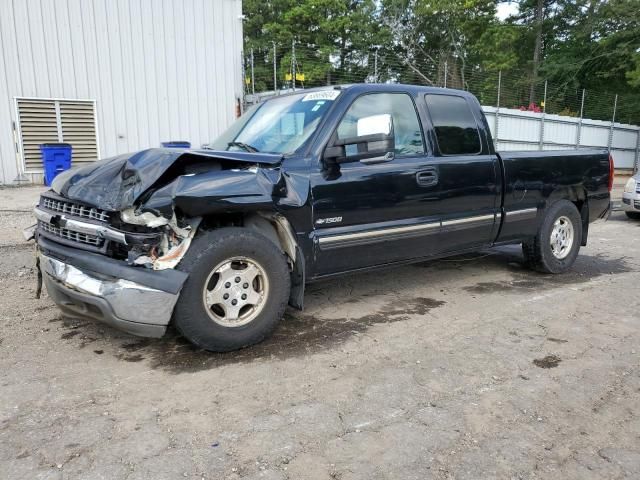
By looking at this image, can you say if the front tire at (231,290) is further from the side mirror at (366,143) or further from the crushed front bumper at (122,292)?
the side mirror at (366,143)

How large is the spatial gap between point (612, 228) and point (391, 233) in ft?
23.4

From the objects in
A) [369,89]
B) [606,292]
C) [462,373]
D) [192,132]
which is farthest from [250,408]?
[192,132]

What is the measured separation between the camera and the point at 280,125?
4328 millimetres

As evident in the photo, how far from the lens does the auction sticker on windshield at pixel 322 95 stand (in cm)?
421

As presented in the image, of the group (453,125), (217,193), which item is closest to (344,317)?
(217,193)

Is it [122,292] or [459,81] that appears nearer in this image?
[122,292]

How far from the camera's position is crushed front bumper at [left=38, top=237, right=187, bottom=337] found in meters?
3.11

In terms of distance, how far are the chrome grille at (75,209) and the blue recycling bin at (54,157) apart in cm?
937

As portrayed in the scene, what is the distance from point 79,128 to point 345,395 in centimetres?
1266

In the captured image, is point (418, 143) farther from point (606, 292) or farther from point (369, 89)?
point (606, 292)

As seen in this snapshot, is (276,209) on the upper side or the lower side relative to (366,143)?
lower

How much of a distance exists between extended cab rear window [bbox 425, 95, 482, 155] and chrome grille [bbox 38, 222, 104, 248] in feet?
9.71

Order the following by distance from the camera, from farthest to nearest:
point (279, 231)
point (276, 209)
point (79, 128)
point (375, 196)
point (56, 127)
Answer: point (79, 128) → point (56, 127) → point (375, 196) → point (279, 231) → point (276, 209)

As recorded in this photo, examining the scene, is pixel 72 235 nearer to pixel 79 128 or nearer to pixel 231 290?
pixel 231 290
